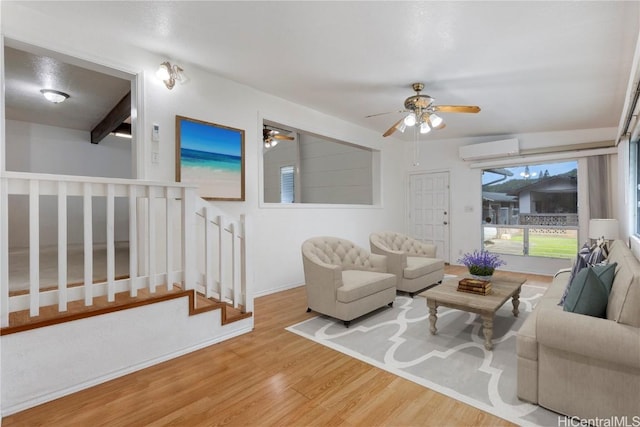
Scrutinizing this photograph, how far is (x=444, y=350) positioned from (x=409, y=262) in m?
1.89

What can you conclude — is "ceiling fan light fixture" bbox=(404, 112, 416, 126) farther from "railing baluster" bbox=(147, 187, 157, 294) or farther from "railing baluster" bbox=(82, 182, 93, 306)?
"railing baluster" bbox=(82, 182, 93, 306)

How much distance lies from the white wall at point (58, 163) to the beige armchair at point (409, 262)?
223 inches

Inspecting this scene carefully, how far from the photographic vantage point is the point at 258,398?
1.93 metres

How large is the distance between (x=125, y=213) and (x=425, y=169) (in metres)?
6.74

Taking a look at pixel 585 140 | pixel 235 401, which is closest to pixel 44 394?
pixel 235 401

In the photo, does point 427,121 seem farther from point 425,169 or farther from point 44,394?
point 44,394

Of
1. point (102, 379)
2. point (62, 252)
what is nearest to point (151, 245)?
point (62, 252)

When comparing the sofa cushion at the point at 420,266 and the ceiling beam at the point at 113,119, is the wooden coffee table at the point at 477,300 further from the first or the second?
the ceiling beam at the point at 113,119

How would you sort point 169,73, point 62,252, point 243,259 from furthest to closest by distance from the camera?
point 169,73 < point 243,259 < point 62,252

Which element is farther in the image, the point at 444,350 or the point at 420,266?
the point at 420,266

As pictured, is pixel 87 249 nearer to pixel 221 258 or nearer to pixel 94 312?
pixel 94 312

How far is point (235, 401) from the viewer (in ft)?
6.23

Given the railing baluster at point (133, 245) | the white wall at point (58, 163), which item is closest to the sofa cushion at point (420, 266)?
the railing baluster at point (133, 245)

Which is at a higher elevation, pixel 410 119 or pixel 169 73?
pixel 169 73
